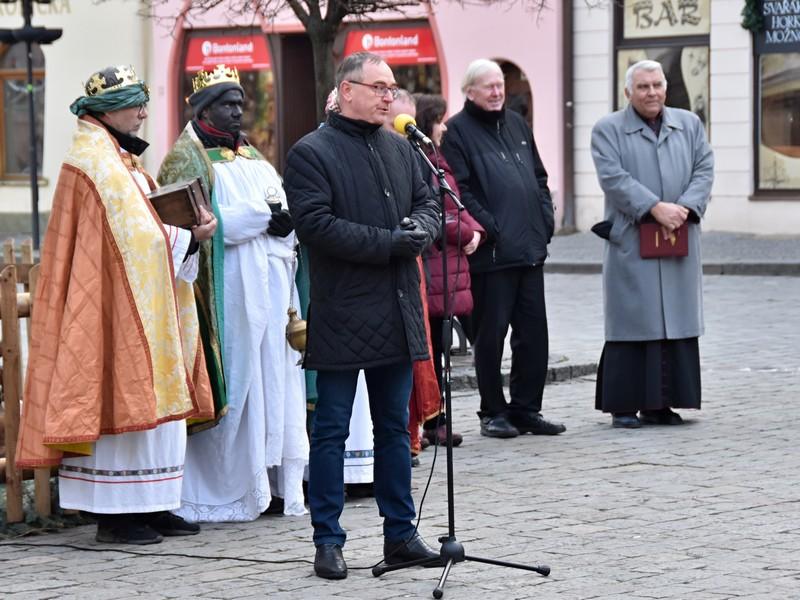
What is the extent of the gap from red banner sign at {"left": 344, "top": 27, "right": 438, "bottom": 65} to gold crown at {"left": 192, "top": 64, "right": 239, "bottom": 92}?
64.8 ft

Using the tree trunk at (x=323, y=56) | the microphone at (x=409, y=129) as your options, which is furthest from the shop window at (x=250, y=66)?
the microphone at (x=409, y=129)

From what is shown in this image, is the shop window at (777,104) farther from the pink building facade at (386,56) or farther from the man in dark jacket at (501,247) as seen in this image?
the man in dark jacket at (501,247)

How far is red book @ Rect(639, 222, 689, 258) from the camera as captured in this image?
997 cm

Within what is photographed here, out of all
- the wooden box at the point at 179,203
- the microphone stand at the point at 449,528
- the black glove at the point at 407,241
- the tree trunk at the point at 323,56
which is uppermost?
the tree trunk at the point at 323,56

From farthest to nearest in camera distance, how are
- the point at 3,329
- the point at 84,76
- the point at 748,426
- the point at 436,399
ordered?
the point at 84,76, the point at 748,426, the point at 436,399, the point at 3,329

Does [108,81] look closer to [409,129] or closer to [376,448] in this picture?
[409,129]

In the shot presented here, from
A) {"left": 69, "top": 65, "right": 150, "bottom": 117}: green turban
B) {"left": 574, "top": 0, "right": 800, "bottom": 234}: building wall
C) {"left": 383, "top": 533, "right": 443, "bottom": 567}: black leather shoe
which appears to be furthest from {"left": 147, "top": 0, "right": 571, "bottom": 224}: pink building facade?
{"left": 383, "top": 533, "right": 443, "bottom": 567}: black leather shoe

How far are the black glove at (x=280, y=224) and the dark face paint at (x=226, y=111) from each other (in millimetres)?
456

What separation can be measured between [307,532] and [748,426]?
10.9ft

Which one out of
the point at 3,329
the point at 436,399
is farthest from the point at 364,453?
the point at 3,329

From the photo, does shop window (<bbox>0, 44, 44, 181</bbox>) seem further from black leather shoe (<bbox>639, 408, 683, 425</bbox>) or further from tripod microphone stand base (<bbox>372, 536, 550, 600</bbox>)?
→ tripod microphone stand base (<bbox>372, 536, 550, 600</bbox>)

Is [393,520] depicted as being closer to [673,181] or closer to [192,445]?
[192,445]

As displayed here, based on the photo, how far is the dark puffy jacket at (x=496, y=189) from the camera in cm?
969

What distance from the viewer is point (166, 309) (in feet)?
23.7
